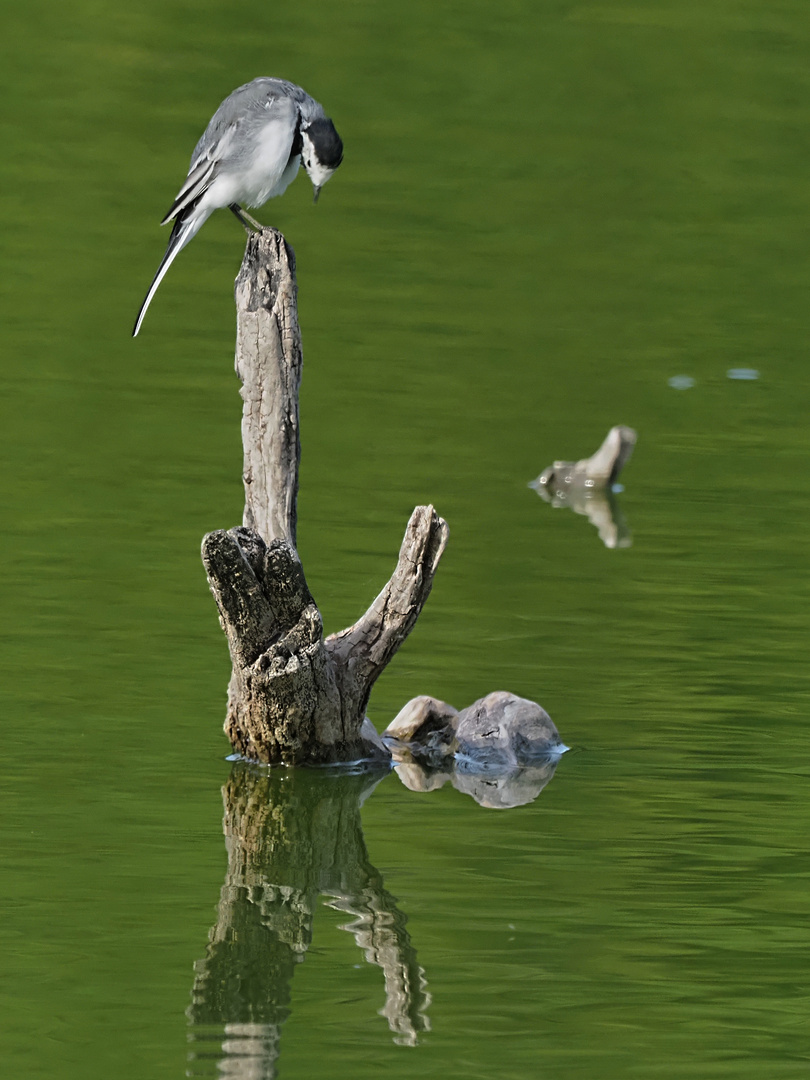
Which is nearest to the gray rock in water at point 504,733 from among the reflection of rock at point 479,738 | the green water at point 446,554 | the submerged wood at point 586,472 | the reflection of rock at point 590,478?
the reflection of rock at point 479,738

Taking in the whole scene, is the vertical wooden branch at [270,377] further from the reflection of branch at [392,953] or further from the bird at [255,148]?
the reflection of branch at [392,953]

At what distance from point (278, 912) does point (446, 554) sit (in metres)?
4.83

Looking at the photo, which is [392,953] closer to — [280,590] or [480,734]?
[280,590]

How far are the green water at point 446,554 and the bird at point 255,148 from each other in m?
2.24

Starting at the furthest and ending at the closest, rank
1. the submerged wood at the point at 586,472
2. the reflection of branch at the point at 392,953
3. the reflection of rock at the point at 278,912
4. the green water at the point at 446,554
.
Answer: the submerged wood at the point at 586,472
the green water at the point at 446,554
the reflection of branch at the point at 392,953
the reflection of rock at the point at 278,912

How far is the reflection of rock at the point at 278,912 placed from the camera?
6.43m

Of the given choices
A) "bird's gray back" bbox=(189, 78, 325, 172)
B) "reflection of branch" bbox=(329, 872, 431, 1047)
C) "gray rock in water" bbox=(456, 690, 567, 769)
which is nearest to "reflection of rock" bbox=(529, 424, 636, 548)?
"gray rock in water" bbox=(456, 690, 567, 769)

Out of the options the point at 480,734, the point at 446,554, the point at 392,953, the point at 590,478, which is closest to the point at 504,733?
the point at 480,734

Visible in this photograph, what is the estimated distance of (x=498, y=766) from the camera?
9320mm

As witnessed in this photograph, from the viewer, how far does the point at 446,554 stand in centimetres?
1212

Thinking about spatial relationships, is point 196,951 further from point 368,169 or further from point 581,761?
point 368,169

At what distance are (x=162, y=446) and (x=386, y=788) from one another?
5366mm

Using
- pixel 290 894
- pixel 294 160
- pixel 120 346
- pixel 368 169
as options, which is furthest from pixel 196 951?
pixel 368 169

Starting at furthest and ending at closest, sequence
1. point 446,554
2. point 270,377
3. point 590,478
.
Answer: point 590,478 → point 446,554 → point 270,377
